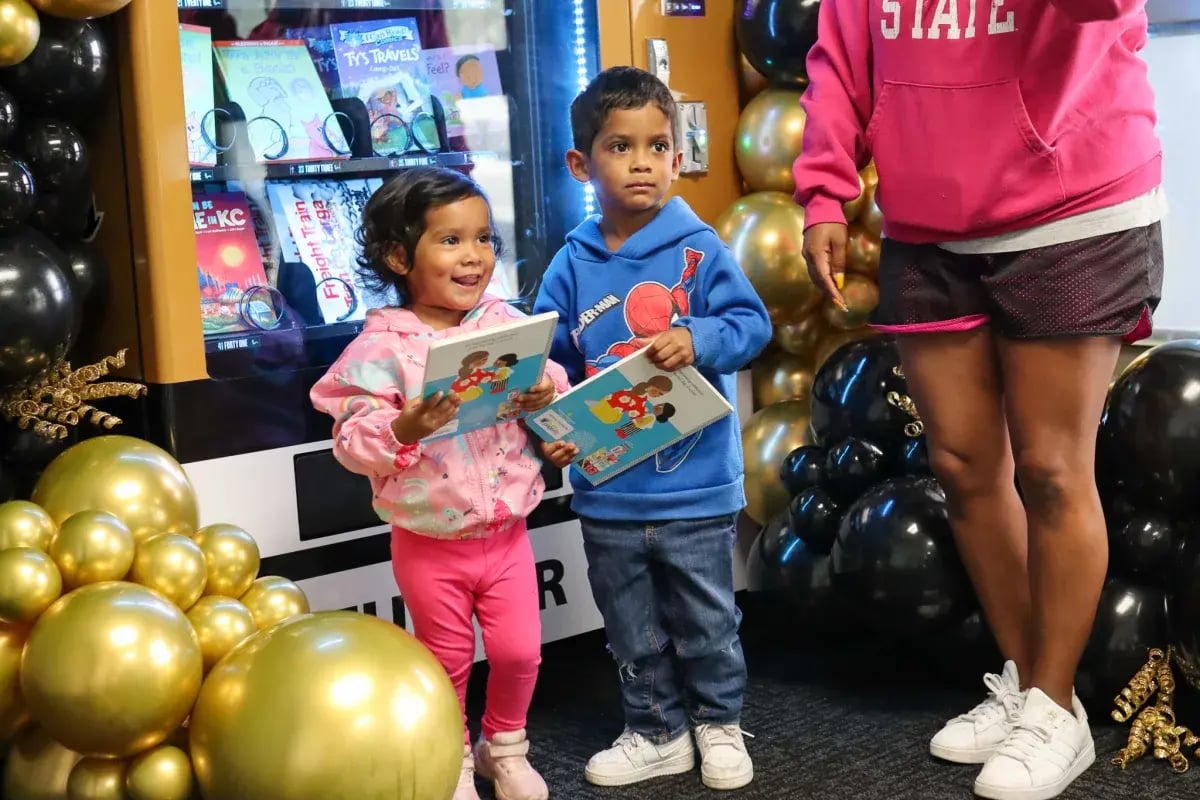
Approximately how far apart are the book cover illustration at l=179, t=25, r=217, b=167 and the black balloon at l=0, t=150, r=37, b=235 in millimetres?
512

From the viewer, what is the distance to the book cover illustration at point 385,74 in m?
2.74

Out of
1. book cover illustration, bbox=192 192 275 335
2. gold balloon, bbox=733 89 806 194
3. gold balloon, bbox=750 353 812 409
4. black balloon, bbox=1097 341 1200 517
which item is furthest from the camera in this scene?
gold balloon, bbox=750 353 812 409

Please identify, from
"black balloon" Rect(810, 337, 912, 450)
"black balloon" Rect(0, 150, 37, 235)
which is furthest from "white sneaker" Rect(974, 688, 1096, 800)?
"black balloon" Rect(0, 150, 37, 235)

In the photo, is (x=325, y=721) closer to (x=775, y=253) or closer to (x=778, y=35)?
(x=775, y=253)

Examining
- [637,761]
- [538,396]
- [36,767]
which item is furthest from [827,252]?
[36,767]

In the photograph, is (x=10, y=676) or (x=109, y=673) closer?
(x=109, y=673)

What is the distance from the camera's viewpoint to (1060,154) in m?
1.92

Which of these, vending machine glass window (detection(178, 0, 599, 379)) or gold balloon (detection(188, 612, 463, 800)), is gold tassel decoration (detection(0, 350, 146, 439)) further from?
gold balloon (detection(188, 612, 463, 800))

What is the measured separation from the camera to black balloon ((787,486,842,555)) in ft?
8.50

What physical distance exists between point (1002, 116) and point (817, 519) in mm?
905

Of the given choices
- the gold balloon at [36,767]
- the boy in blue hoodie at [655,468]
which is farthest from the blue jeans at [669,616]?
the gold balloon at [36,767]

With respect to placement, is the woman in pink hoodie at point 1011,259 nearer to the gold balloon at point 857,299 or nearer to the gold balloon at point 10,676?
the gold balloon at point 857,299

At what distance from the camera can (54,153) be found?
6.60 ft

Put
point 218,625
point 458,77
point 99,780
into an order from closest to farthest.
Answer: point 99,780, point 218,625, point 458,77
